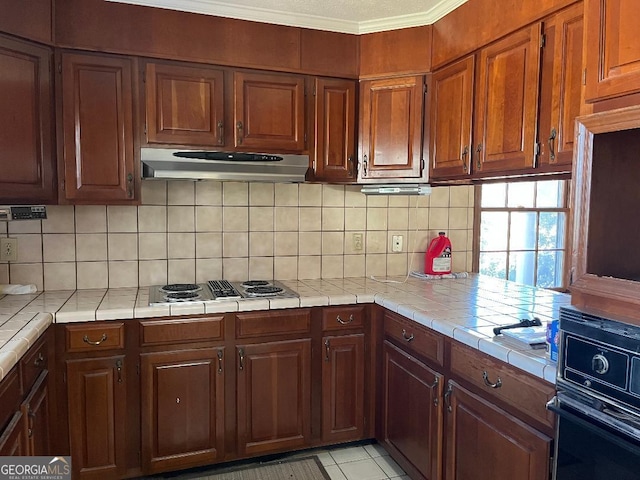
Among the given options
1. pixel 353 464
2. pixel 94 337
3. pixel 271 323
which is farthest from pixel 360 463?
pixel 94 337

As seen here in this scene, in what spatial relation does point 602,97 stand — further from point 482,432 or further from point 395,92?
point 395,92

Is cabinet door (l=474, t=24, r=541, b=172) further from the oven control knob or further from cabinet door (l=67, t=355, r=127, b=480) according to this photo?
cabinet door (l=67, t=355, r=127, b=480)

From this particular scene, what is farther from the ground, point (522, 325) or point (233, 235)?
point (233, 235)

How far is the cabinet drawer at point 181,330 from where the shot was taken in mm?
2090

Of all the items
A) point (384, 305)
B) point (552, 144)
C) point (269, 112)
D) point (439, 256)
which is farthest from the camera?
point (439, 256)

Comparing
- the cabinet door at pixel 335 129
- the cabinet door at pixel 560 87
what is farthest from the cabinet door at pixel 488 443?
the cabinet door at pixel 335 129

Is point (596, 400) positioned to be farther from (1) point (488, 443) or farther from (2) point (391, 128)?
(2) point (391, 128)

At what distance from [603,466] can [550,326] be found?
405 millimetres

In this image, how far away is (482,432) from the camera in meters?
1.64

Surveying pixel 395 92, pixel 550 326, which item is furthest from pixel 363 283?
pixel 550 326

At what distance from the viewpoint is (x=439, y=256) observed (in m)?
2.93

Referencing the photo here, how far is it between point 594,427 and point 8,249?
8.63 feet

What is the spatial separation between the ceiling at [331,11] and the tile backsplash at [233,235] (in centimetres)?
90

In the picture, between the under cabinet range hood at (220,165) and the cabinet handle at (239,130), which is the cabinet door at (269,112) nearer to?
the cabinet handle at (239,130)
